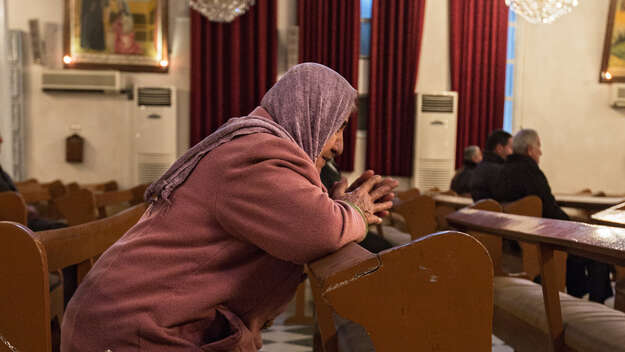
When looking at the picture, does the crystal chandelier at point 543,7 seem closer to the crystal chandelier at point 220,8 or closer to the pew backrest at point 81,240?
the crystal chandelier at point 220,8

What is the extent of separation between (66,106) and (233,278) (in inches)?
304

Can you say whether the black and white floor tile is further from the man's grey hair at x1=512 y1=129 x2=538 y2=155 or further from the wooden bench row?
the man's grey hair at x1=512 y1=129 x2=538 y2=155

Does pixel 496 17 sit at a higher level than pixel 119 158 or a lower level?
higher

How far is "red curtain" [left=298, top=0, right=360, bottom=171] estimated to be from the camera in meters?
8.08

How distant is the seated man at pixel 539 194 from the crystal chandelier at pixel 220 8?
13.2 feet

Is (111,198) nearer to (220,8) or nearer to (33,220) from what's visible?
(33,220)

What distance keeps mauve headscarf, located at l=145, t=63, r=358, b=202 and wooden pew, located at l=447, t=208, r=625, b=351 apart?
689 mm

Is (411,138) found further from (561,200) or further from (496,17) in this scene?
(561,200)

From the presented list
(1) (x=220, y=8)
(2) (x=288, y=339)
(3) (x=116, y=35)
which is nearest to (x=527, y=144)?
(2) (x=288, y=339)

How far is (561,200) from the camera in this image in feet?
13.7

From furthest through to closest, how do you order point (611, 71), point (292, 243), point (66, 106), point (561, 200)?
point (611, 71)
point (66, 106)
point (561, 200)
point (292, 243)

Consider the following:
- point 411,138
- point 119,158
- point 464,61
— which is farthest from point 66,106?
point 464,61

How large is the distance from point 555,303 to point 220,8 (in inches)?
235

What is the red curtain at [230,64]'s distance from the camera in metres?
7.99
